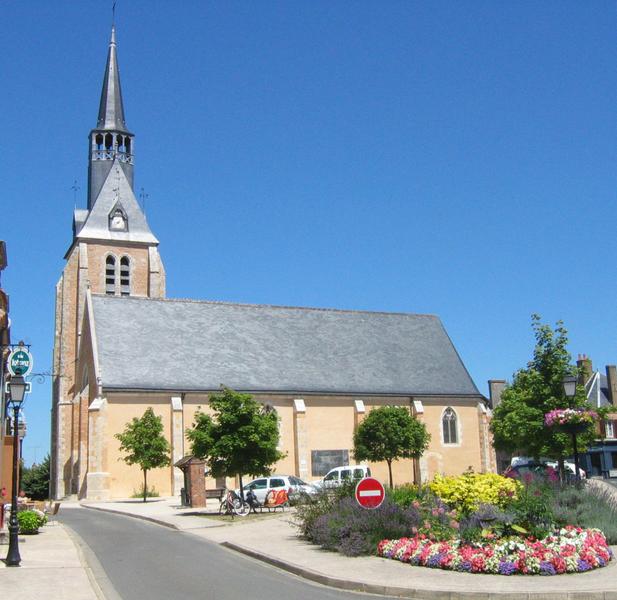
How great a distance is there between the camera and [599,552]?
13.1 metres

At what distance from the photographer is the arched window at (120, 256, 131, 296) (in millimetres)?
60281

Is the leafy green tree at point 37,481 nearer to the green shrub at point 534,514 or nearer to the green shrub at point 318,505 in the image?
the green shrub at point 318,505

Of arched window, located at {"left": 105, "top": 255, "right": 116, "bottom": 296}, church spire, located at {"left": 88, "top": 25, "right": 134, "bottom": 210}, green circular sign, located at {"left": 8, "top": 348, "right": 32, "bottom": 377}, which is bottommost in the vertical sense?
green circular sign, located at {"left": 8, "top": 348, "right": 32, "bottom": 377}

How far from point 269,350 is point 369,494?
3513 centimetres

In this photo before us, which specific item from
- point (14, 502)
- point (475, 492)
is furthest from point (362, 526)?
point (14, 502)

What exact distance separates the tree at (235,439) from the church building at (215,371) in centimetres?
1159

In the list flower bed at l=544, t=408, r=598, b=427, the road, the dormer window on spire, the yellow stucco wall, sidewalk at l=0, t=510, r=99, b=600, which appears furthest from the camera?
the dormer window on spire

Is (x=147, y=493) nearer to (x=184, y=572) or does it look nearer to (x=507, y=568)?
(x=184, y=572)

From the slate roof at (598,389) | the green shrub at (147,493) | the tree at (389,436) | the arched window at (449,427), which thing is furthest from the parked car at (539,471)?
the slate roof at (598,389)

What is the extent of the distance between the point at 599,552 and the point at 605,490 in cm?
565

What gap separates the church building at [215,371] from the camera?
4284 centimetres

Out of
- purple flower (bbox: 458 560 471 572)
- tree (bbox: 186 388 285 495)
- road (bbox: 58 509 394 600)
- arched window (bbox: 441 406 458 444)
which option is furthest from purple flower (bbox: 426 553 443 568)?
arched window (bbox: 441 406 458 444)

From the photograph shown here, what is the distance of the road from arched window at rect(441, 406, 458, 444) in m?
31.0

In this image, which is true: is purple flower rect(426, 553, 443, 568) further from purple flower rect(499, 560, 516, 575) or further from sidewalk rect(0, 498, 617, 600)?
purple flower rect(499, 560, 516, 575)
